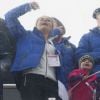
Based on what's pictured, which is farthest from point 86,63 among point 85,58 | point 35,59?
point 35,59

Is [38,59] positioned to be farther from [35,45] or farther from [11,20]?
[11,20]

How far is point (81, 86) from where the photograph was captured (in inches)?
177

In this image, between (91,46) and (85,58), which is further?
(91,46)

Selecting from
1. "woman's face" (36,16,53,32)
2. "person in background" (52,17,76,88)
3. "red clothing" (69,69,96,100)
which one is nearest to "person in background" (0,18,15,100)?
"woman's face" (36,16,53,32)

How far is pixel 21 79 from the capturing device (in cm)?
443

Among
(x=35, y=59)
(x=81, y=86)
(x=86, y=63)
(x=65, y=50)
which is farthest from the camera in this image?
(x=65, y=50)

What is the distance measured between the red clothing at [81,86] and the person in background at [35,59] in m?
0.17

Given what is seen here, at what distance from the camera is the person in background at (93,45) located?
463 cm

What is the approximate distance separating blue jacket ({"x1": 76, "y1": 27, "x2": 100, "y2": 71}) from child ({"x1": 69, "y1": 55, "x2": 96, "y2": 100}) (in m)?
0.08

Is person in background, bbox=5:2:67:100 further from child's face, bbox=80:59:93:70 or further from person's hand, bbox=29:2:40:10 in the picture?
child's face, bbox=80:59:93:70

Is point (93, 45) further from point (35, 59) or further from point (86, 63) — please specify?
point (35, 59)

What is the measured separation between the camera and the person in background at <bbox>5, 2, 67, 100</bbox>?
434 cm

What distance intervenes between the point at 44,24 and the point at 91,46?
537 millimetres

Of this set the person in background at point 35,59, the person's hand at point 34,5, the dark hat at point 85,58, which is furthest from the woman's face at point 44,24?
the dark hat at point 85,58
